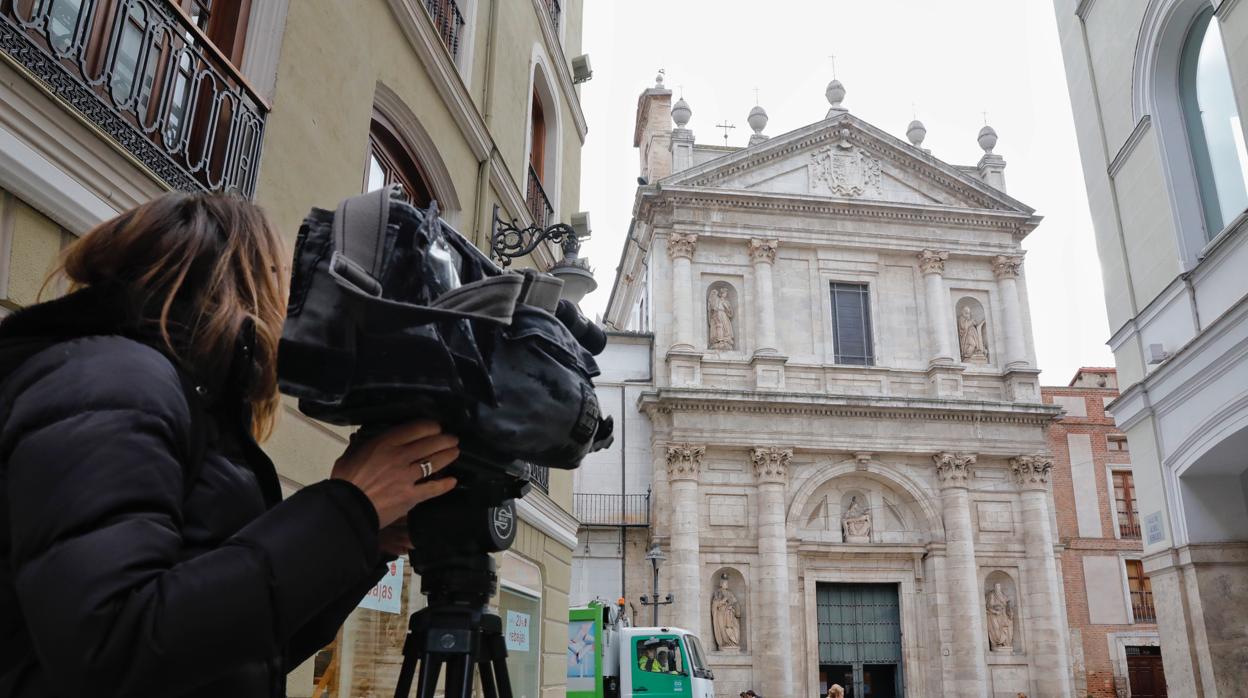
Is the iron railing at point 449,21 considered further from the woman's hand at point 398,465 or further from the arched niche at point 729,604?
the arched niche at point 729,604

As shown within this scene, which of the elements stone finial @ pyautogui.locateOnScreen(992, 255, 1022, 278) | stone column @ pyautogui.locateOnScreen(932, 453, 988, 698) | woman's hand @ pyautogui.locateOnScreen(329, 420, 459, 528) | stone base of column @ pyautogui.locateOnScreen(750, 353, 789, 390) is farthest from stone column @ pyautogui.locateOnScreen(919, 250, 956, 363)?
woman's hand @ pyautogui.locateOnScreen(329, 420, 459, 528)

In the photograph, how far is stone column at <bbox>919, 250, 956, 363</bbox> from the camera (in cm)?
2431

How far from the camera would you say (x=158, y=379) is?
116 centimetres

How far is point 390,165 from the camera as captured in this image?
6855 millimetres

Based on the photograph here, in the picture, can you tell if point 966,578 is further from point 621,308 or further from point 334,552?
point 334,552

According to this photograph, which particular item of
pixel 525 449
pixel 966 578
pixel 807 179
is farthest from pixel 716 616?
pixel 525 449

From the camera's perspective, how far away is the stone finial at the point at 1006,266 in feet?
83.5

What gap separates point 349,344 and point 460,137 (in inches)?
266

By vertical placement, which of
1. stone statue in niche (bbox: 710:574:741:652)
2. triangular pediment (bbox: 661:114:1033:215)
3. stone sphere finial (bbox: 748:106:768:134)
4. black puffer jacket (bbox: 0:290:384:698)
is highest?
stone sphere finial (bbox: 748:106:768:134)

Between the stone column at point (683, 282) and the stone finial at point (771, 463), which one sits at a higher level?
the stone column at point (683, 282)

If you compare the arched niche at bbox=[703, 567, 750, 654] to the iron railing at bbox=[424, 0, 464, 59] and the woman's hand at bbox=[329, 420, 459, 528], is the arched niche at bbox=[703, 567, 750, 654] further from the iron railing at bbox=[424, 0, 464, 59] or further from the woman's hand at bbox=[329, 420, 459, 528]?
the woman's hand at bbox=[329, 420, 459, 528]

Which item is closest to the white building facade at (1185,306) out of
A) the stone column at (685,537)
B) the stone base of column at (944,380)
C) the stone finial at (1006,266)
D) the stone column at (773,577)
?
the stone column at (773,577)

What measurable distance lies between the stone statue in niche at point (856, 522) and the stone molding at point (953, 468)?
208 cm

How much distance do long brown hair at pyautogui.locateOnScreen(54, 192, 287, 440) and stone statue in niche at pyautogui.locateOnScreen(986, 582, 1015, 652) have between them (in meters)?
23.5
